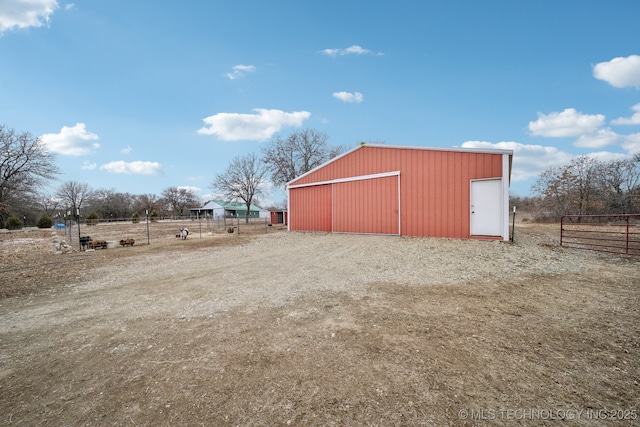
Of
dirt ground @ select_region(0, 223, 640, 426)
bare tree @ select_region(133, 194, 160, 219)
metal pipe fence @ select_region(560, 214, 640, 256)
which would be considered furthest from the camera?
bare tree @ select_region(133, 194, 160, 219)

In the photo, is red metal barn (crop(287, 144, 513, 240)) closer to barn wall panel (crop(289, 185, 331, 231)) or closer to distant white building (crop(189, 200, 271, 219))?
barn wall panel (crop(289, 185, 331, 231))

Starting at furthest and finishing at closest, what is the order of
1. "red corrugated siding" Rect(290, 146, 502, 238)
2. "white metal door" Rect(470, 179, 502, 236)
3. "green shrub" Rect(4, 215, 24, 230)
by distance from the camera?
"green shrub" Rect(4, 215, 24, 230), "red corrugated siding" Rect(290, 146, 502, 238), "white metal door" Rect(470, 179, 502, 236)

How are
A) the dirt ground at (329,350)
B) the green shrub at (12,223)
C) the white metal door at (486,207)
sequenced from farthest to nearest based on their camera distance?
the green shrub at (12,223), the white metal door at (486,207), the dirt ground at (329,350)

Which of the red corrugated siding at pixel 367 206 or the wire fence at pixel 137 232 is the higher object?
the red corrugated siding at pixel 367 206

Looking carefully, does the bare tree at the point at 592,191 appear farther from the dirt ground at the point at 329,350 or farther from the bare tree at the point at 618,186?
the dirt ground at the point at 329,350

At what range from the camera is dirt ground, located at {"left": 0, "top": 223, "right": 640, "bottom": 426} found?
6.74 feet

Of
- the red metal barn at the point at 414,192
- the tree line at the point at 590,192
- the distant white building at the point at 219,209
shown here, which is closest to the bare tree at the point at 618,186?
the tree line at the point at 590,192

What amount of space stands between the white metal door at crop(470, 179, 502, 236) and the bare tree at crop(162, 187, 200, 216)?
211ft

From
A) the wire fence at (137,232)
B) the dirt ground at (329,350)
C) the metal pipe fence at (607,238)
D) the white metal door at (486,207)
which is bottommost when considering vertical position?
the wire fence at (137,232)

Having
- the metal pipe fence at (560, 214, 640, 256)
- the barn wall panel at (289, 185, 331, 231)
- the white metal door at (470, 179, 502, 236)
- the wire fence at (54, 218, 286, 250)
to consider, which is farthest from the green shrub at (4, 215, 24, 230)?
the metal pipe fence at (560, 214, 640, 256)

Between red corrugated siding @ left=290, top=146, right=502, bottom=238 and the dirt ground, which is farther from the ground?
red corrugated siding @ left=290, top=146, right=502, bottom=238

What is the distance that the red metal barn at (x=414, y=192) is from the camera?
9367 millimetres

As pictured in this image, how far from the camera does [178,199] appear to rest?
63.9m

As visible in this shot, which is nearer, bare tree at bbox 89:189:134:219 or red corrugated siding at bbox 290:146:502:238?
red corrugated siding at bbox 290:146:502:238
